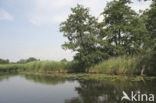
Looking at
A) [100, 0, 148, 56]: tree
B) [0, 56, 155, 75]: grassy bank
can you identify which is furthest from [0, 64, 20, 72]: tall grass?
[100, 0, 148, 56]: tree

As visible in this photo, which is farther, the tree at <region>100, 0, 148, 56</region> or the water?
the tree at <region>100, 0, 148, 56</region>

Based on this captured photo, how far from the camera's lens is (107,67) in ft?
42.8

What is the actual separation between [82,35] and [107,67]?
5.79m

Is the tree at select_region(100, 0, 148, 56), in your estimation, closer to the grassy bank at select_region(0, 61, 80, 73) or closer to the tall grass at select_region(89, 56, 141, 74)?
the tall grass at select_region(89, 56, 141, 74)

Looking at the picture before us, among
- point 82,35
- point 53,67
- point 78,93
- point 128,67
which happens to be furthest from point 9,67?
point 78,93

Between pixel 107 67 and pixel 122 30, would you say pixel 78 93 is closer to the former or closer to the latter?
pixel 107 67

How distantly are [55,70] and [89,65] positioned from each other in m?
5.35

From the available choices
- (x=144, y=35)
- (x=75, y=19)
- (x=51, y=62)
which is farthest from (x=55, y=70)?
(x=144, y=35)

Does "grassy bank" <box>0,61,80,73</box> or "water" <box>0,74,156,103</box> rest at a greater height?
"grassy bank" <box>0,61,80,73</box>

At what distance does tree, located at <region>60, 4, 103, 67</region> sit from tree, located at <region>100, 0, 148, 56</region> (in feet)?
4.92

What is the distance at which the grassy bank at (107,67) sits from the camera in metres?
11.0

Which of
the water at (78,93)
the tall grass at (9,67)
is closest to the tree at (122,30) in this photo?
the water at (78,93)

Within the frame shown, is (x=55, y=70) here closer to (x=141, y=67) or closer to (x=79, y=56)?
(x=79, y=56)

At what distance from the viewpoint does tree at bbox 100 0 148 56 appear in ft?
56.7
